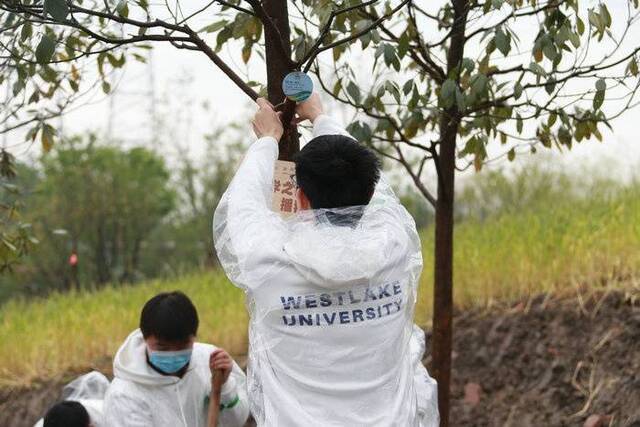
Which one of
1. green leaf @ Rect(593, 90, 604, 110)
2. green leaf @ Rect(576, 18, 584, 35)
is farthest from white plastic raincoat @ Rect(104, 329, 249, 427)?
green leaf @ Rect(576, 18, 584, 35)

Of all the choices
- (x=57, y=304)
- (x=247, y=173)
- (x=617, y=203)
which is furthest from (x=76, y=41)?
(x=57, y=304)

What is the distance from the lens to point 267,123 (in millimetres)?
3018

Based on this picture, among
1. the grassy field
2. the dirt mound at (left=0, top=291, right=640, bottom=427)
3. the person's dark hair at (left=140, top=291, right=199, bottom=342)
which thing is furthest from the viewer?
the grassy field

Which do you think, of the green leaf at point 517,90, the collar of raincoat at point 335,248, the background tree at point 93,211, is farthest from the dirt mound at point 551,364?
the background tree at point 93,211

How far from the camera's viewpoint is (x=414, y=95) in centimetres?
364

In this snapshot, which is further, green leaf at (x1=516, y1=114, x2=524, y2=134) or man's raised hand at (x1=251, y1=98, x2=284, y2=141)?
green leaf at (x1=516, y1=114, x2=524, y2=134)

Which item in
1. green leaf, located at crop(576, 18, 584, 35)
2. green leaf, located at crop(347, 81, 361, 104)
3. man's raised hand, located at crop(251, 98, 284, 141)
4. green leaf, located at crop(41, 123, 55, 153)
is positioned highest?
green leaf, located at crop(576, 18, 584, 35)

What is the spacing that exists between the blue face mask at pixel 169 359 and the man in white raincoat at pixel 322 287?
1.11 m

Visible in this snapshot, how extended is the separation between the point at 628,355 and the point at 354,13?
2.46 m

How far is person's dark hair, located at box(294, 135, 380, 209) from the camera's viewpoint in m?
2.71

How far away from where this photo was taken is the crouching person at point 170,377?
12.7 feet

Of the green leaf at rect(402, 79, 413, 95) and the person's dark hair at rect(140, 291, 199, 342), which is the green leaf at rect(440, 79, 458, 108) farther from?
the person's dark hair at rect(140, 291, 199, 342)

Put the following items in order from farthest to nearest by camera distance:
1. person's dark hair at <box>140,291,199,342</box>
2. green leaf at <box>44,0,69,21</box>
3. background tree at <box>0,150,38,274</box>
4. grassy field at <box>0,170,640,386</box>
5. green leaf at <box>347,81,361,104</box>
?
grassy field at <box>0,170,640,386</box> → background tree at <box>0,150,38,274</box> → person's dark hair at <box>140,291,199,342</box> → green leaf at <box>347,81,361,104</box> → green leaf at <box>44,0,69,21</box>

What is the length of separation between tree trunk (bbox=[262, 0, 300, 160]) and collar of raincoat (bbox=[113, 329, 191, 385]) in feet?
3.65
